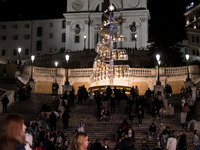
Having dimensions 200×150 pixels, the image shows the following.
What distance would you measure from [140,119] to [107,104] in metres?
5.33

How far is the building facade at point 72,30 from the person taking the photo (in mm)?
70562

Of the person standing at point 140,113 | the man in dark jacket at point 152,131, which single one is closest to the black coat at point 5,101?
the person standing at point 140,113

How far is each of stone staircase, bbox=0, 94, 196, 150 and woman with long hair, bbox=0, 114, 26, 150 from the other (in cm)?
1477

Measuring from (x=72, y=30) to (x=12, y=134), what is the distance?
224ft

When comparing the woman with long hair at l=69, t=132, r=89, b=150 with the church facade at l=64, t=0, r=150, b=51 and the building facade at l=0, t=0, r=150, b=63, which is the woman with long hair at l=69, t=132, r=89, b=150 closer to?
the building facade at l=0, t=0, r=150, b=63

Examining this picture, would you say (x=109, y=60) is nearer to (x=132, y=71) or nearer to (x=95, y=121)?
(x=132, y=71)

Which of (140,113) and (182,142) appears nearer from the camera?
(182,142)

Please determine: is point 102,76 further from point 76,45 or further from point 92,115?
point 76,45

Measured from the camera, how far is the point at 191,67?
4034cm

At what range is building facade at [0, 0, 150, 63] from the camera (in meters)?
70.6

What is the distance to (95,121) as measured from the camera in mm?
24328

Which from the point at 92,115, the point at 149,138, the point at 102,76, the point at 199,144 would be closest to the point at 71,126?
the point at 92,115

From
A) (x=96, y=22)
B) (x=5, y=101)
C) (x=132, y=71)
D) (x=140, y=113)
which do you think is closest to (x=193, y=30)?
(x=96, y=22)

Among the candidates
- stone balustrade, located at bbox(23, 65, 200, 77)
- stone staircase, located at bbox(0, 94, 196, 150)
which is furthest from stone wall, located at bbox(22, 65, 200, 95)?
stone staircase, located at bbox(0, 94, 196, 150)
